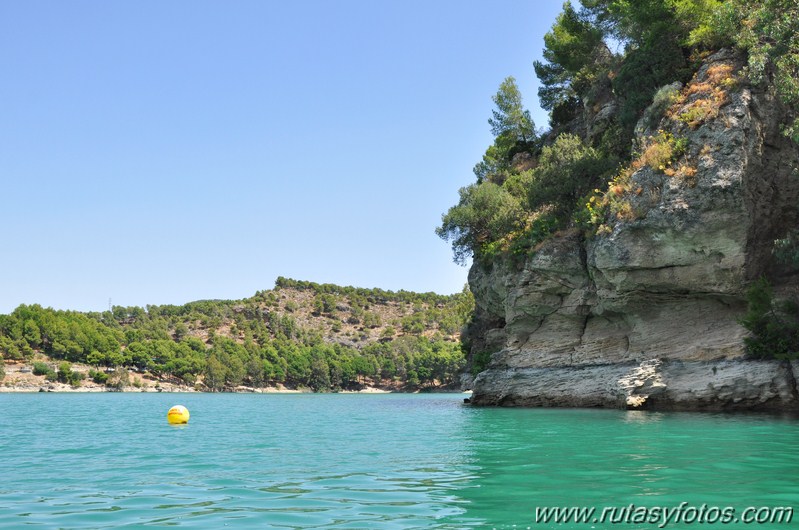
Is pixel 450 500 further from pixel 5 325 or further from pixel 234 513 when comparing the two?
pixel 5 325

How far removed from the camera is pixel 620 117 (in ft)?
131

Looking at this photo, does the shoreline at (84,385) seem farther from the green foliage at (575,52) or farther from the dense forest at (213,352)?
the green foliage at (575,52)

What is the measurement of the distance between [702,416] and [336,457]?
17.0 metres

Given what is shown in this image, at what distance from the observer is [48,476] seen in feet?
44.2

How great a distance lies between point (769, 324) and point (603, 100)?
2317 centimetres

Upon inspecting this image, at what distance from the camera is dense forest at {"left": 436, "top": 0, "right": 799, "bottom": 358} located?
27734mm

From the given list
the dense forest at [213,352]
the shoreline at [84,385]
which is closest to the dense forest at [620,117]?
the dense forest at [213,352]

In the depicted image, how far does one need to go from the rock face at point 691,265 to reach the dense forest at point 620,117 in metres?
0.43

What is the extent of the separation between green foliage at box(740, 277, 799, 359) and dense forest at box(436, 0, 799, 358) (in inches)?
1.7

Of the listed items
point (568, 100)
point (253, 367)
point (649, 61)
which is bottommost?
point (253, 367)

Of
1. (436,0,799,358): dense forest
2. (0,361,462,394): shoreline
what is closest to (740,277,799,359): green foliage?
(436,0,799,358): dense forest

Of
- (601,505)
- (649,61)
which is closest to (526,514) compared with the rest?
(601,505)

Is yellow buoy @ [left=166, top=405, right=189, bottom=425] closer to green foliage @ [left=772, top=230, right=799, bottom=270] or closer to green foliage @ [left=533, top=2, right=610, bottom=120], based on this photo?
green foliage @ [left=772, top=230, right=799, bottom=270]

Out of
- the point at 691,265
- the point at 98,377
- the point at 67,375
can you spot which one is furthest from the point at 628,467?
the point at 98,377
